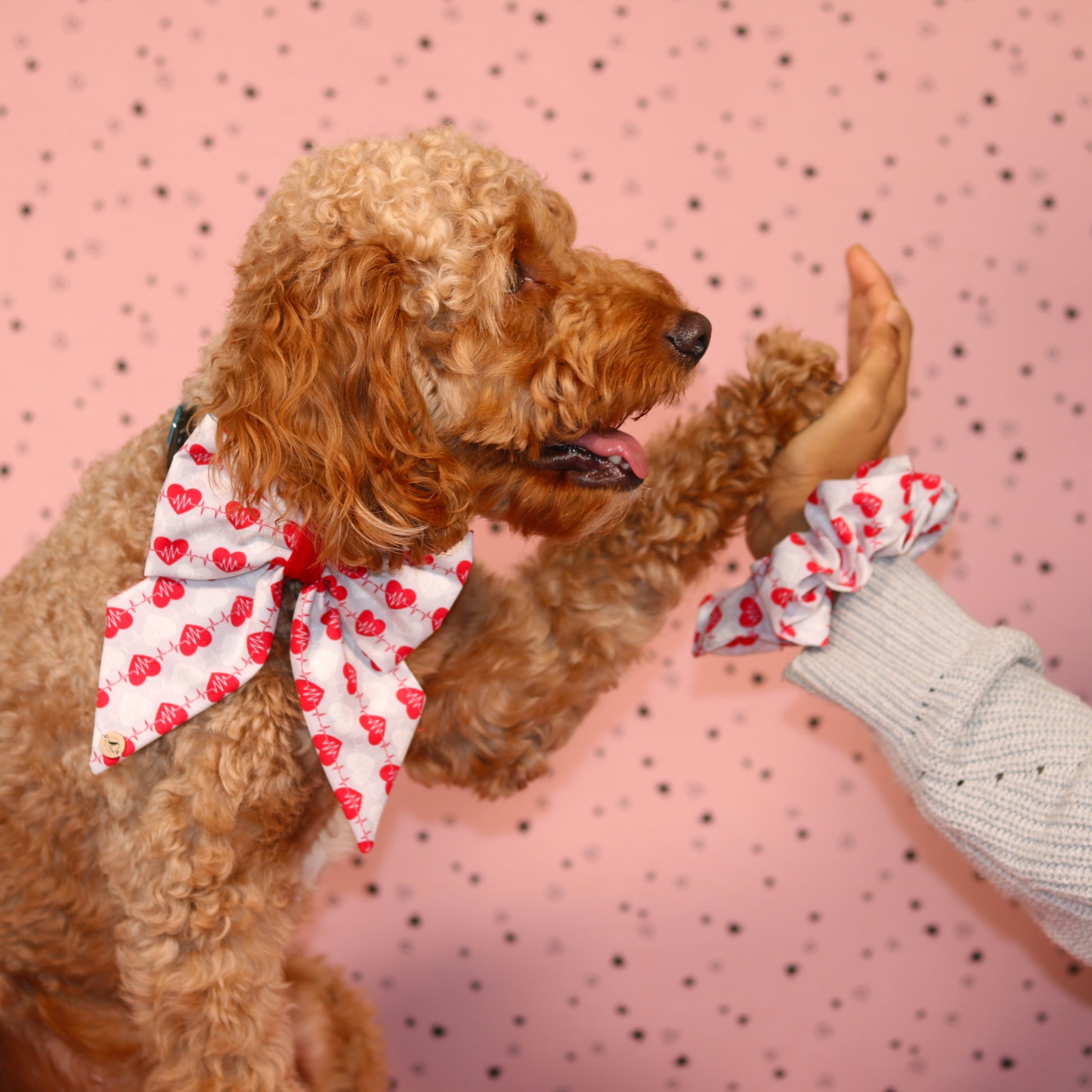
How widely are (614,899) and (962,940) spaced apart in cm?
70

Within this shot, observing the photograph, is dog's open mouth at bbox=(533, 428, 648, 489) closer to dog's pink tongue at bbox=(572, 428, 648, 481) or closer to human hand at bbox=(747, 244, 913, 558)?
dog's pink tongue at bbox=(572, 428, 648, 481)

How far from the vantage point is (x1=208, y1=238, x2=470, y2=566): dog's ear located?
0.91 meters

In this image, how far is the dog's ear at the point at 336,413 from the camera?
91cm

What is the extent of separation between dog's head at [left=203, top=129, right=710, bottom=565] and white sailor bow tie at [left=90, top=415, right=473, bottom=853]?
7cm

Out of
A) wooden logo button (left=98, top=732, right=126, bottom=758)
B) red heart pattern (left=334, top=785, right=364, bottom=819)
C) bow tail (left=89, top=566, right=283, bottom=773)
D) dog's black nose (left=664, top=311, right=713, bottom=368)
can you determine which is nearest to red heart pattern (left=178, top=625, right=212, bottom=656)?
bow tail (left=89, top=566, right=283, bottom=773)

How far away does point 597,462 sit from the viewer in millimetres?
1075

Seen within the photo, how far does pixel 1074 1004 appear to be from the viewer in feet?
5.96

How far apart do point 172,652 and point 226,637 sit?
0.19 ft

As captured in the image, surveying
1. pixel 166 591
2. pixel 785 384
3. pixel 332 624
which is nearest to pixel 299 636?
pixel 332 624

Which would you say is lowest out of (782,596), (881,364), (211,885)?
(211,885)

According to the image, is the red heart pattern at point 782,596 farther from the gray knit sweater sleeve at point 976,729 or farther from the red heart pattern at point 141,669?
the red heart pattern at point 141,669

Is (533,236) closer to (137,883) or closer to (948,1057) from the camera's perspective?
(137,883)

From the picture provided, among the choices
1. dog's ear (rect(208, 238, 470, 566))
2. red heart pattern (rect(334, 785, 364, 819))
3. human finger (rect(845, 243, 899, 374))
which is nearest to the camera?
dog's ear (rect(208, 238, 470, 566))

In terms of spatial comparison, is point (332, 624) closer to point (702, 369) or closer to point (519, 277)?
point (519, 277)
